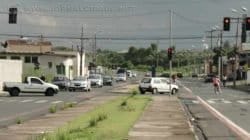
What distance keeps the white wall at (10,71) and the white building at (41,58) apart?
61.6 ft

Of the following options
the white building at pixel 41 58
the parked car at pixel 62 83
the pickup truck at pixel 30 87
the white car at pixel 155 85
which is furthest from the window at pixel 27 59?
the pickup truck at pixel 30 87

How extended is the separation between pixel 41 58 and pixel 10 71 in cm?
4059

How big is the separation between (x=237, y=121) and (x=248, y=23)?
23238 mm

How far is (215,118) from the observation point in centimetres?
3102

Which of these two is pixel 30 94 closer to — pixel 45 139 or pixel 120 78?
pixel 45 139

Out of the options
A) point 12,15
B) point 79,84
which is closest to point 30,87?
point 79,84

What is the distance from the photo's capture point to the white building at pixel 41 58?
350 ft

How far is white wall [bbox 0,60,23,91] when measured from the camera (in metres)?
69.2

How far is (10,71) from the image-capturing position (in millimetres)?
71562

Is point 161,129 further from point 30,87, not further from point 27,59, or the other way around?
point 27,59

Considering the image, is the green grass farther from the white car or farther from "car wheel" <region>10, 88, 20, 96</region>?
the white car

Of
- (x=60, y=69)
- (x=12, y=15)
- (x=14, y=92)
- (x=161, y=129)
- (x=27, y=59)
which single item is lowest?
(x=14, y=92)

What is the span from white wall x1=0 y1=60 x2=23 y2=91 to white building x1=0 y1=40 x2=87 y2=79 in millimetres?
18768

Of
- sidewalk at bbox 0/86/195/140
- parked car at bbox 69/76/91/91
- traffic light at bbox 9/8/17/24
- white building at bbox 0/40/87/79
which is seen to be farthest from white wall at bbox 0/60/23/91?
sidewalk at bbox 0/86/195/140
